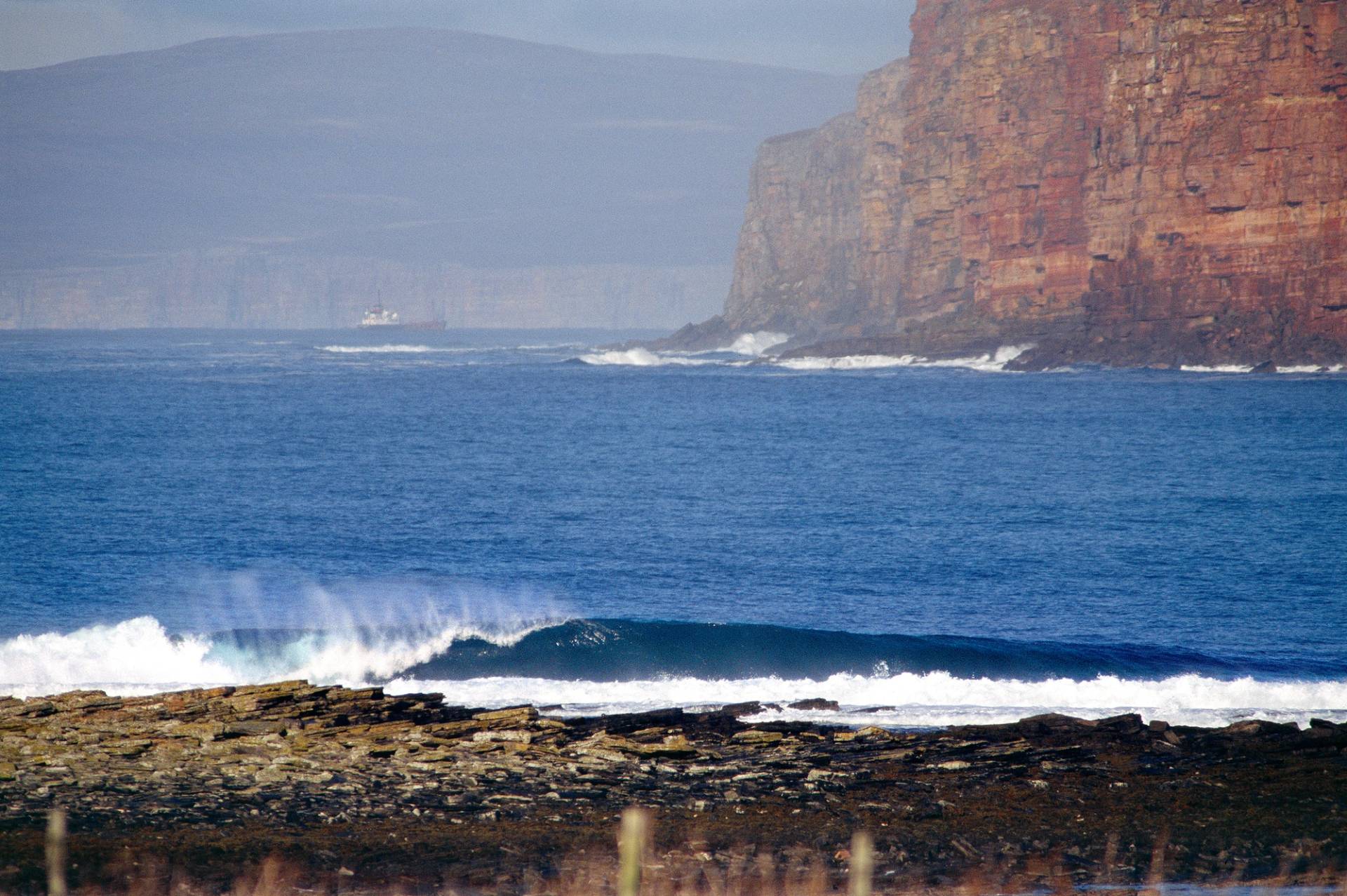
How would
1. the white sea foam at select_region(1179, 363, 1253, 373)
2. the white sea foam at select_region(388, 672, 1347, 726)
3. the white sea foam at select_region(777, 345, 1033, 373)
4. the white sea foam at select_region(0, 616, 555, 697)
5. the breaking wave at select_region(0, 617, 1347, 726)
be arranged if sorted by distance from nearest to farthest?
the white sea foam at select_region(388, 672, 1347, 726)
the breaking wave at select_region(0, 617, 1347, 726)
the white sea foam at select_region(0, 616, 555, 697)
the white sea foam at select_region(1179, 363, 1253, 373)
the white sea foam at select_region(777, 345, 1033, 373)

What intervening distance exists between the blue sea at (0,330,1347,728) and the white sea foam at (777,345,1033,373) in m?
40.8

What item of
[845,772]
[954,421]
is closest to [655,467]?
[954,421]

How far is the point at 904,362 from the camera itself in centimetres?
13275

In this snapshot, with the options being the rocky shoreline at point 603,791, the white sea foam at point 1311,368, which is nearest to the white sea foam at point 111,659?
the rocky shoreline at point 603,791

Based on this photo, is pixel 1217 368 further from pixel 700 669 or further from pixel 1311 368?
pixel 700 669

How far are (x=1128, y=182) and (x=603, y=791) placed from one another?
102 metres

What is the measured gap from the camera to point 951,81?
450 ft

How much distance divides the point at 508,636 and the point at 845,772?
12600 millimetres

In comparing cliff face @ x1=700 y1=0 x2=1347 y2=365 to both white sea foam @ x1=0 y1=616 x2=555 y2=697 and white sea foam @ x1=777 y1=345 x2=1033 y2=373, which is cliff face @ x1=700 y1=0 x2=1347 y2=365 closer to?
white sea foam @ x1=777 y1=345 x2=1033 y2=373

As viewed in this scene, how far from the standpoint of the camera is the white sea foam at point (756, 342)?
7505 inches

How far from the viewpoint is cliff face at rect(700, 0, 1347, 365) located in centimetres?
9375

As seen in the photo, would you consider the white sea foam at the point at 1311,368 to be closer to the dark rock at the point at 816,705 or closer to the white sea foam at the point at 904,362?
the white sea foam at the point at 904,362

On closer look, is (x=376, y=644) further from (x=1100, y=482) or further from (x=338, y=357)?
(x=338, y=357)

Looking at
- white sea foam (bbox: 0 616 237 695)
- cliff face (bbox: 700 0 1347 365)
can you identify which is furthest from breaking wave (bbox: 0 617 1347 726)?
cliff face (bbox: 700 0 1347 365)
